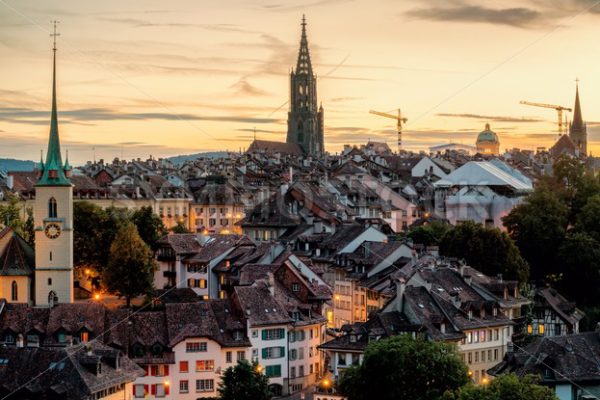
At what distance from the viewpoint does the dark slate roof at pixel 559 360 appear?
48.4m

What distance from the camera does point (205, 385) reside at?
5247 centimetres

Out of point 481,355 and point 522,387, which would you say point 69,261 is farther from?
point 522,387

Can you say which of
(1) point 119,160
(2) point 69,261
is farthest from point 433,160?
(2) point 69,261

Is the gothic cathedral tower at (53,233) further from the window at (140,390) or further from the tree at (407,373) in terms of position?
the tree at (407,373)

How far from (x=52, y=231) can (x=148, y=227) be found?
1590cm

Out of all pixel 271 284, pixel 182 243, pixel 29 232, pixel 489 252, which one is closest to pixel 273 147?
pixel 182 243

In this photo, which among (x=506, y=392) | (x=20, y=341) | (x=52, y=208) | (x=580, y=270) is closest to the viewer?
(x=506, y=392)

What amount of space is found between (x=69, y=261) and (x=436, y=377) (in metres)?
25.5

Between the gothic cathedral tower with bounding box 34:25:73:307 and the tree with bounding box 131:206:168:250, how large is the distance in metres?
13.4

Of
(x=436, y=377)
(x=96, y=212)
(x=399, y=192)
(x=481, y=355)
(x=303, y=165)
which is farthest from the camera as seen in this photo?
(x=303, y=165)

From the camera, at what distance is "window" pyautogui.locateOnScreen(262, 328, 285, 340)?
55.0m

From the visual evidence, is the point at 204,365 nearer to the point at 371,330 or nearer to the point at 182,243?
the point at 371,330

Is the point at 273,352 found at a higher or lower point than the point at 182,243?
lower

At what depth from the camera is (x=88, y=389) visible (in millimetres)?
44156
